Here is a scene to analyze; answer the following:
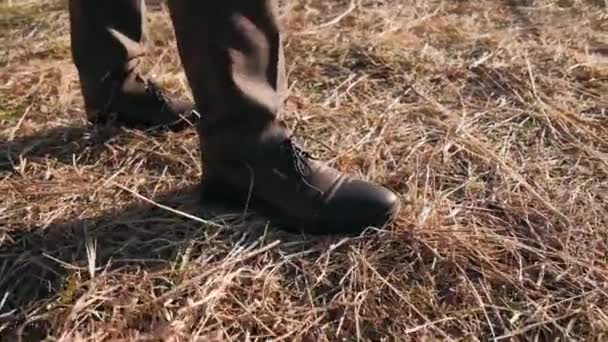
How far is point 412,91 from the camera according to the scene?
1.98 meters

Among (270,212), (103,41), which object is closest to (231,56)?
(270,212)

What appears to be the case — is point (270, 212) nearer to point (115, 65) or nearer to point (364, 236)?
point (364, 236)

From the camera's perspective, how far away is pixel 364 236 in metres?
1.44

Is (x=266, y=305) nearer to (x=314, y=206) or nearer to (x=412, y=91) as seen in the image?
(x=314, y=206)

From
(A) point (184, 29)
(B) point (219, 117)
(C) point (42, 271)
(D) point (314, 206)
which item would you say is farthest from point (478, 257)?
(C) point (42, 271)

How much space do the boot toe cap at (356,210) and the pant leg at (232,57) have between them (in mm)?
166

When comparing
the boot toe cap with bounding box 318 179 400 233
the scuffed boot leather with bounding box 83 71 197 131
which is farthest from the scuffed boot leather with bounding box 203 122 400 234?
the scuffed boot leather with bounding box 83 71 197 131

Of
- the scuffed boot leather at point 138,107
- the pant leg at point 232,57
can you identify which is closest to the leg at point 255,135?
the pant leg at point 232,57

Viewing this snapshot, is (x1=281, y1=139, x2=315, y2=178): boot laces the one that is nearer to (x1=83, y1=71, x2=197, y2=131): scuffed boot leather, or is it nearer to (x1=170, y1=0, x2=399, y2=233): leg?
(x1=170, y1=0, x2=399, y2=233): leg

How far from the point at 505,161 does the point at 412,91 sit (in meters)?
0.36

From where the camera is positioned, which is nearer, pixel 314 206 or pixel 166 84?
pixel 314 206

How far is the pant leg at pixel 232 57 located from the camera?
132cm

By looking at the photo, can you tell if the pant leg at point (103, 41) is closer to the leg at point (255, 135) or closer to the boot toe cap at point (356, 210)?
the leg at point (255, 135)

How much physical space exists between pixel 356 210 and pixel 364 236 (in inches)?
1.7
